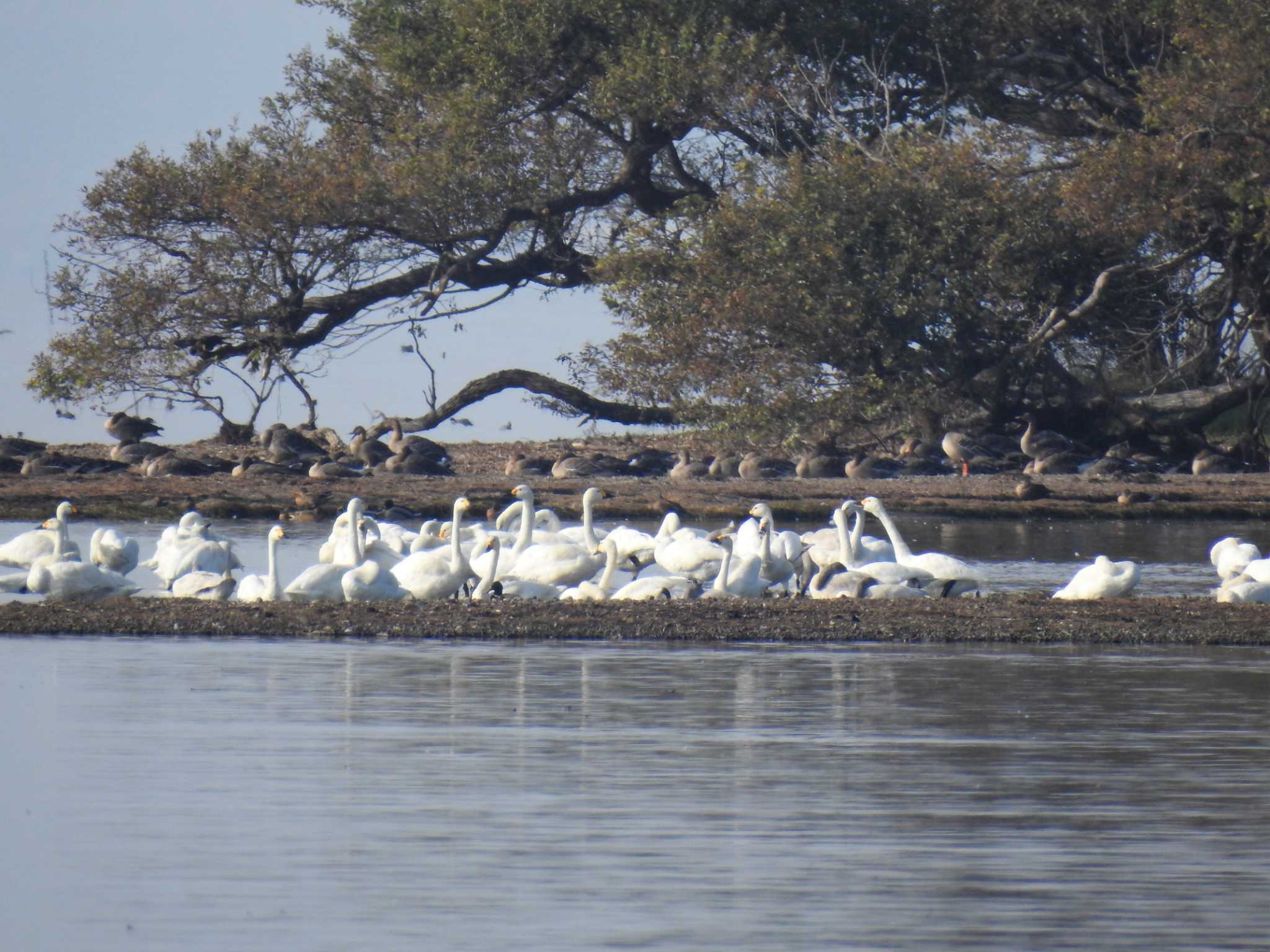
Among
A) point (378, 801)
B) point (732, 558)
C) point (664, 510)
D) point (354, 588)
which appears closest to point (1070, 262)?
point (664, 510)

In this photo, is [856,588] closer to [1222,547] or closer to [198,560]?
[1222,547]

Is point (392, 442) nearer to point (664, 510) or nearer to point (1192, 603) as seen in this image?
point (664, 510)

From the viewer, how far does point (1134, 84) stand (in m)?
33.4

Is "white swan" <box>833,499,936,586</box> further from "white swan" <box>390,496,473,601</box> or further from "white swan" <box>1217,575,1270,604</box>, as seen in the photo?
"white swan" <box>390,496,473,601</box>

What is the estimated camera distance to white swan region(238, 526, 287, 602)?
15477 mm

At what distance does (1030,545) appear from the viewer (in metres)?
23.7

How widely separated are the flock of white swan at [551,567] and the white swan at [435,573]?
1 cm

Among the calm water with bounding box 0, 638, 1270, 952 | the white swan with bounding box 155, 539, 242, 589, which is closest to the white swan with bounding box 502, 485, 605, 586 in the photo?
the white swan with bounding box 155, 539, 242, 589

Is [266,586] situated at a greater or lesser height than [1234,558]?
lesser

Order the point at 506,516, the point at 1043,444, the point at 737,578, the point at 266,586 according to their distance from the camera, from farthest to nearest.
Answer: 1. the point at 1043,444
2. the point at 506,516
3. the point at 737,578
4. the point at 266,586

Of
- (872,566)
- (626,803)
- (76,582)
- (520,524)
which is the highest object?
(520,524)

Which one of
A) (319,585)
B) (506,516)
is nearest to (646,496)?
(506,516)

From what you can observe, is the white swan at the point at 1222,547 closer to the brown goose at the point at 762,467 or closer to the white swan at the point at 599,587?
the white swan at the point at 599,587

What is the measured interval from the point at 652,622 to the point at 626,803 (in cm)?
613
